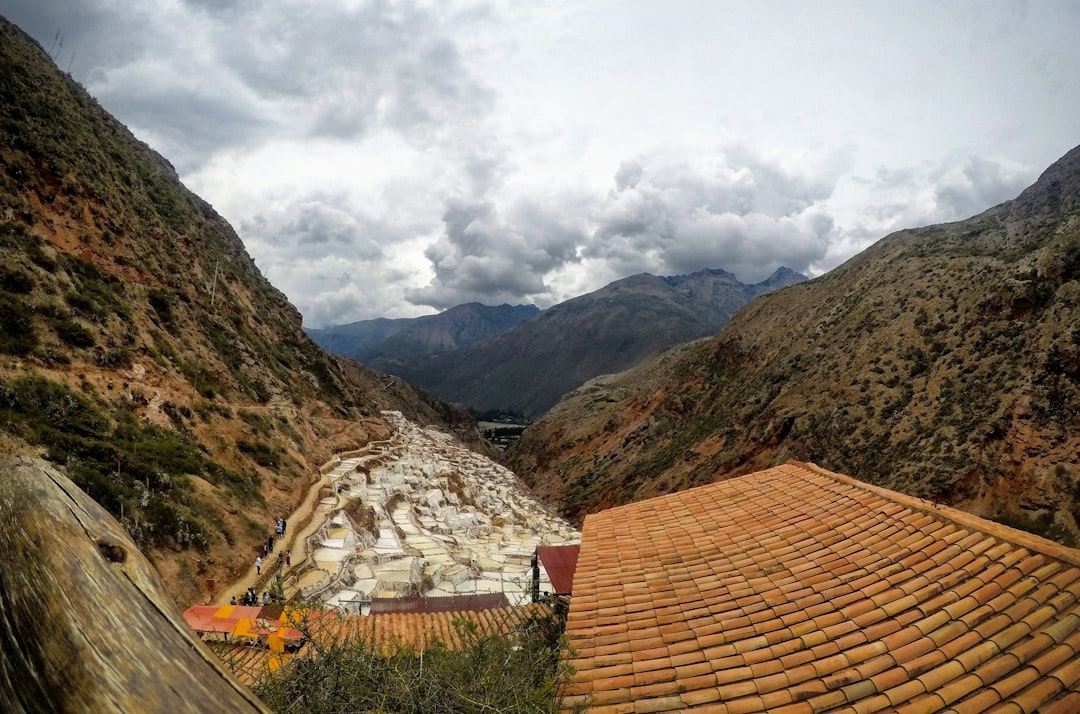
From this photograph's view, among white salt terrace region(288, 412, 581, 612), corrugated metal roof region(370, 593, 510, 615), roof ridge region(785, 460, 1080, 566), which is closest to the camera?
roof ridge region(785, 460, 1080, 566)

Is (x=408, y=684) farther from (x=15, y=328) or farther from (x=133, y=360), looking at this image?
(x=133, y=360)

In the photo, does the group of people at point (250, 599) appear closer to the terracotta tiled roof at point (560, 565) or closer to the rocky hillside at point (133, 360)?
the rocky hillside at point (133, 360)

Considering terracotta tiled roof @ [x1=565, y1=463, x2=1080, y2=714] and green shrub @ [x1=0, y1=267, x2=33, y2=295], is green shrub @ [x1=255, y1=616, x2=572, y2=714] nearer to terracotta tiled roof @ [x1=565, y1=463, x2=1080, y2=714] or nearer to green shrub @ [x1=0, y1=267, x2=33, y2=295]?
terracotta tiled roof @ [x1=565, y1=463, x2=1080, y2=714]

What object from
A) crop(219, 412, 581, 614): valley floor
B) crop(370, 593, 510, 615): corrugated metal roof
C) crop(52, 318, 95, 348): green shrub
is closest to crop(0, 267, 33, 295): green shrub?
crop(52, 318, 95, 348): green shrub

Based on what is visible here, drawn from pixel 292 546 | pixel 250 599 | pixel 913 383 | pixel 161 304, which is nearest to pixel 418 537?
pixel 292 546

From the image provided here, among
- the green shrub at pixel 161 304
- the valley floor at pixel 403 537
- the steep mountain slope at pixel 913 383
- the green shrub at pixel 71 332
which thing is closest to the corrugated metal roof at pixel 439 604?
the valley floor at pixel 403 537

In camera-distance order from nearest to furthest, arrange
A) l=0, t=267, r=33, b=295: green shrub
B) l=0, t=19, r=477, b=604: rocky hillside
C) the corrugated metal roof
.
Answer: the corrugated metal roof → l=0, t=19, r=477, b=604: rocky hillside → l=0, t=267, r=33, b=295: green shrub
